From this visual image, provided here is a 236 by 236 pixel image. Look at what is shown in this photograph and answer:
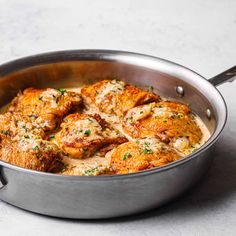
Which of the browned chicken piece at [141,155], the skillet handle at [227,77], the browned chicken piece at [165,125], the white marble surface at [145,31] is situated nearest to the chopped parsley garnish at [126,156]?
the browned chicken piece at [141,155]

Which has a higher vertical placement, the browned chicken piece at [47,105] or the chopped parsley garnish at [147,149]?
the chopped parsley garnish at [147,149]

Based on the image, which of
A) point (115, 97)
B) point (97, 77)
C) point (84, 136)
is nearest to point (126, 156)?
point (84, 136)

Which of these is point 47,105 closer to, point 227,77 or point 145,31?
point 227,77

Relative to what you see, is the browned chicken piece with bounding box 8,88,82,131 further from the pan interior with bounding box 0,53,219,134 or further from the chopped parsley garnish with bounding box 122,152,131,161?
the chopped parsley garnish with bounding box 122,152,131,161

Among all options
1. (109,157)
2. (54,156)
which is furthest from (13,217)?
(109,157)

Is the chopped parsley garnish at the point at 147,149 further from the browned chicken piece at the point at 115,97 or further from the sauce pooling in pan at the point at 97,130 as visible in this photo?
the browned chicken piece at the point at 115,97

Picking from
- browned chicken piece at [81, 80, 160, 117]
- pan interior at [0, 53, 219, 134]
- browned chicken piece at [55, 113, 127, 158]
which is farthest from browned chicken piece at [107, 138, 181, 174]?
pan interior at [0, 53, 219, 134]
